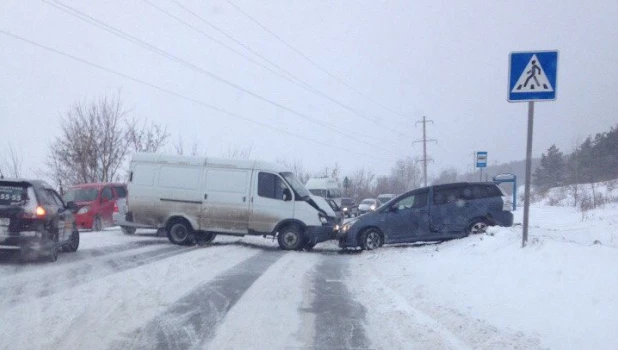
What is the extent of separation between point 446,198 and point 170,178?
7.98 metres

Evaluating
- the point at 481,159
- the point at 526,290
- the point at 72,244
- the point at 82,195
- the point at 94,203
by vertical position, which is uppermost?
the point at 481,159

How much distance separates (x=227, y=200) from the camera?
18.5m

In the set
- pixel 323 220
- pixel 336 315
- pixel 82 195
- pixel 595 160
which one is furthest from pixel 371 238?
pixel 595 160

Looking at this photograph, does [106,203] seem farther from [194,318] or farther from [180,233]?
[194,318]

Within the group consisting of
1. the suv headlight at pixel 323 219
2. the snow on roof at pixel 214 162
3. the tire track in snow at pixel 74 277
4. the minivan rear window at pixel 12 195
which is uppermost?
the snow on roof at pixel 214 162

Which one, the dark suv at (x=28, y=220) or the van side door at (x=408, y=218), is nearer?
the dark suv at (x=28, y=220)

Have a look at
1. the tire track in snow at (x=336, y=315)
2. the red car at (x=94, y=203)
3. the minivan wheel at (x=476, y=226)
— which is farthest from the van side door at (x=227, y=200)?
the red car at (x=94, y=203)

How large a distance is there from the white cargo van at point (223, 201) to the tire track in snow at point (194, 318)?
6.34 meters

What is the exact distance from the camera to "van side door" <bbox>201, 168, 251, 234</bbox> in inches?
727

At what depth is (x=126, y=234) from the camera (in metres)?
21.8

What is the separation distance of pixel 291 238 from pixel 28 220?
7.77 m

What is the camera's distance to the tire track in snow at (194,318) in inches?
263

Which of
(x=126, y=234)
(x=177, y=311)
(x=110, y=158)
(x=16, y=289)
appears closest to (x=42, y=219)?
(x=16, y=289)

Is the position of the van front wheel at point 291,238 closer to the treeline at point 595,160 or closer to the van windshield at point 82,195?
the van windshield at point 82,195
